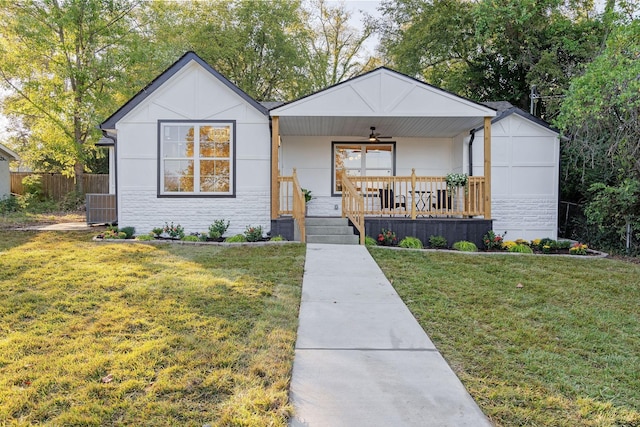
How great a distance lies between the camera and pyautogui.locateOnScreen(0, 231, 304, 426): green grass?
2.31 meters

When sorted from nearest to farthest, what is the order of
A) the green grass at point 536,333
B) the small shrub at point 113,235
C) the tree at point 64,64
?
1. the green grass at point 536,333
2. the small shrub at point 113,235
3. the tree at point 64,64

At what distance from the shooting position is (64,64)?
1447 cm

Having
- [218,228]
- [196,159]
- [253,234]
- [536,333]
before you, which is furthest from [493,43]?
[536,333]

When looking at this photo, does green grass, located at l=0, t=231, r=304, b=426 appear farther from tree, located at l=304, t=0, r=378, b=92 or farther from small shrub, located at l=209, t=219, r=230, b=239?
tree, located at l=304, t=0, r=378, b=92

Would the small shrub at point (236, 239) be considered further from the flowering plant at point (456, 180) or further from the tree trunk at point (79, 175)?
the tree trunk at point (79, 175)

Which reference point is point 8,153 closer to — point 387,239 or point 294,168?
point 294,168

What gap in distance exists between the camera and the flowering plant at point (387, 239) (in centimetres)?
863

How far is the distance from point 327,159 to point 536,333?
27.7 feet

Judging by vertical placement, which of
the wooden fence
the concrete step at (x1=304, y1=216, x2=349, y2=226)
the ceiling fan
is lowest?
the concrete step at (x1=304, y1=216, x2=349, y2=226)

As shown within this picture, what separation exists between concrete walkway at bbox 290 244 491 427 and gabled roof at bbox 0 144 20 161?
61.1ft

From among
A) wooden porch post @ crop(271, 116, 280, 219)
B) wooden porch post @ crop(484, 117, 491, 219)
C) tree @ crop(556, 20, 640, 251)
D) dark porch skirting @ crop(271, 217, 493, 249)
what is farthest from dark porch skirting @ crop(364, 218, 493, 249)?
tree @ crop(556, 20, 640, 251)

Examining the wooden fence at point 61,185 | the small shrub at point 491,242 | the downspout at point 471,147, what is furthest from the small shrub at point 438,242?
the wooden fence at point 61,185

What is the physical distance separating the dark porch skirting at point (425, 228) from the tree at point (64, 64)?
10.4 m

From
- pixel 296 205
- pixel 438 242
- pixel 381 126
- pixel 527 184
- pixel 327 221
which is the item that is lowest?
pixel 438 242
